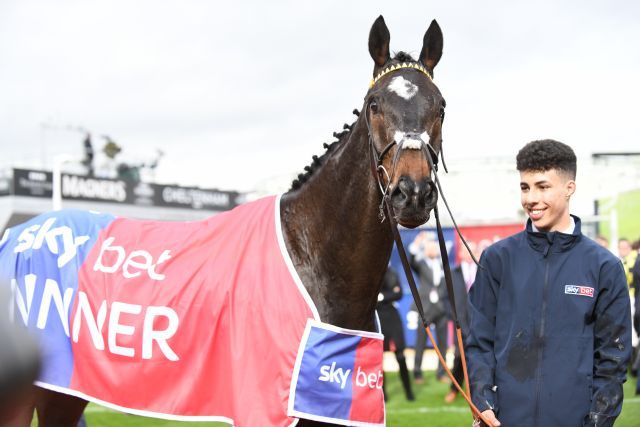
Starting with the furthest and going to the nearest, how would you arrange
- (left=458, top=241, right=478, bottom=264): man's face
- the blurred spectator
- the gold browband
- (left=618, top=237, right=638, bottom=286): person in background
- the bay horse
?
(left=458, top=241, right=478, bottom=264): man's face < (left=618, top=237, right=638, bottom=286): person in background < the gold browband < the bay horse < the blurred spectator

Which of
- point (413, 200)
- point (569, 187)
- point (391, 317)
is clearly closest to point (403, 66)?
point (413, 200)

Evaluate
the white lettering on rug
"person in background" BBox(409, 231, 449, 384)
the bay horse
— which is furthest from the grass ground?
the bay horse

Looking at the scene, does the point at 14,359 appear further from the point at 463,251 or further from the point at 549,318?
the point at 463,251

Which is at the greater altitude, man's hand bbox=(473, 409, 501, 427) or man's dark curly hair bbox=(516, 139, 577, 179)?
man's dark curly hair bbox=(516, 139, 577, 179)

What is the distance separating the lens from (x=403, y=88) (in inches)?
114

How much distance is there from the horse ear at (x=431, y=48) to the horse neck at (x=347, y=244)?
18.6 inches

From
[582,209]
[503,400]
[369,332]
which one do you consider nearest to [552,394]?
[503,400]

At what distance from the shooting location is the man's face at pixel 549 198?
2.46 meters

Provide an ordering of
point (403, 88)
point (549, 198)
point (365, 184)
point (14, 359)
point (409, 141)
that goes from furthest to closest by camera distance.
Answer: point (365, 184), point (403, 88), point (409, 141), point (549, 198), point (14, 359)

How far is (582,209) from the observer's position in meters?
15.3

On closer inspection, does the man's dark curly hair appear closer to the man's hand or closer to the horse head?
the horse head

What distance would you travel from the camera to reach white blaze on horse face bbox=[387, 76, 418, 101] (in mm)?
2869

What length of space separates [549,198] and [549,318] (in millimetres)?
423

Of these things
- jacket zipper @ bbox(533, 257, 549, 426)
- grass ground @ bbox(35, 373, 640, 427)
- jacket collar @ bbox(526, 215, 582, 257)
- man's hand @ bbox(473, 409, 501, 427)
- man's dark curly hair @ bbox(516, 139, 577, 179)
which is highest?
man's dark curly hair @ bbox(516, 139, 577, 179)
